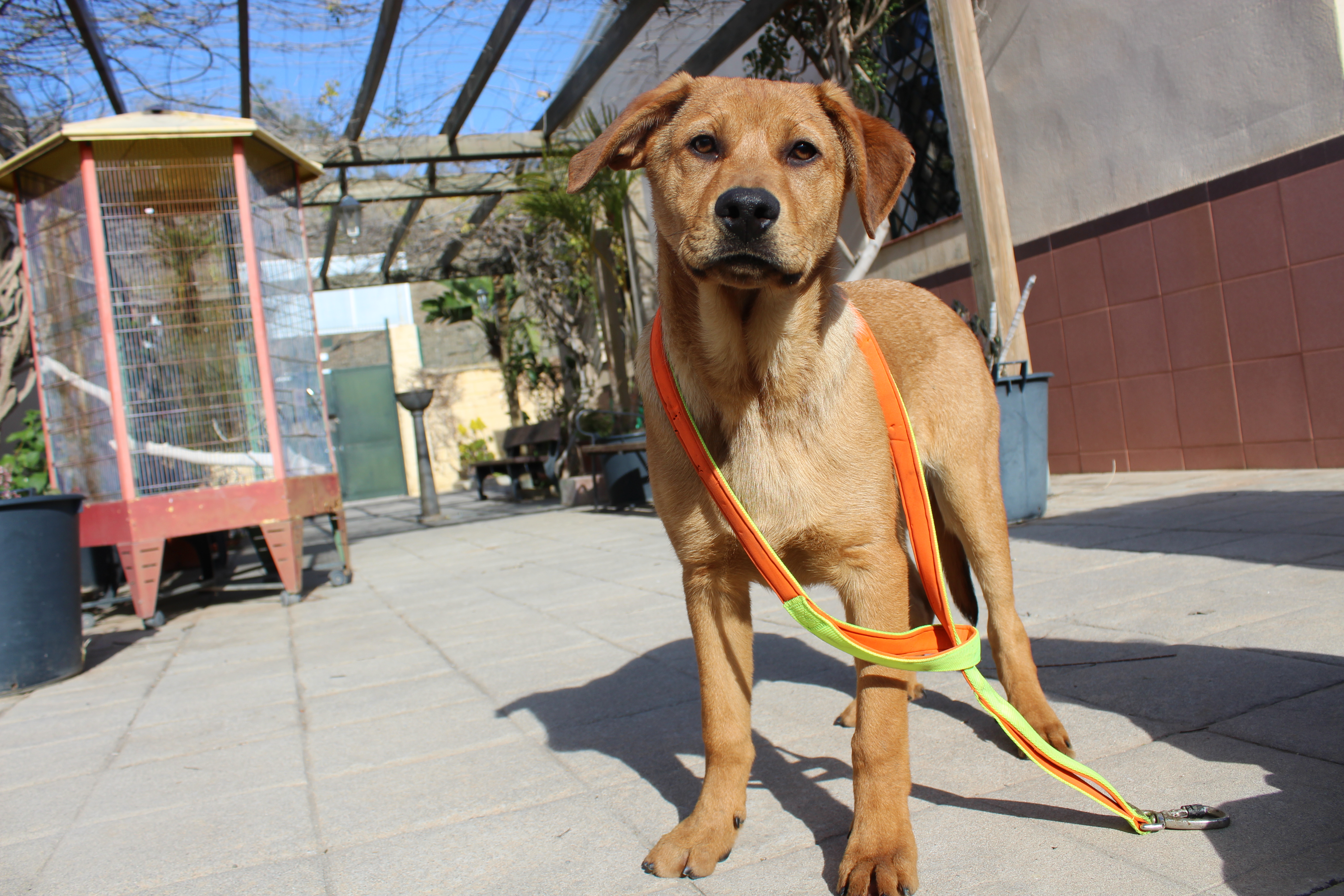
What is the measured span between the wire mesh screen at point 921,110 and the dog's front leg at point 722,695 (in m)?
6.87

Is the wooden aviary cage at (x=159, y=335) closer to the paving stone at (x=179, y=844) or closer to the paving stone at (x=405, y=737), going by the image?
the paving stone at (x=405, y=737)

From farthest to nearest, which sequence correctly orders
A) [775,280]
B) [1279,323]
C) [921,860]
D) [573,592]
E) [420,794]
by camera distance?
[1279,323] → [573,592] → [420,794] → [775,280] → [921,860]

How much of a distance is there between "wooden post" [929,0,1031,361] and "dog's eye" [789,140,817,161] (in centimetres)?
423

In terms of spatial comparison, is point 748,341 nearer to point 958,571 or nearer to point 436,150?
point 958,571

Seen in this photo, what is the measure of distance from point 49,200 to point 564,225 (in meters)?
6.66

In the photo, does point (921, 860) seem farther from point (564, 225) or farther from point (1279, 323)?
point (564, 225)

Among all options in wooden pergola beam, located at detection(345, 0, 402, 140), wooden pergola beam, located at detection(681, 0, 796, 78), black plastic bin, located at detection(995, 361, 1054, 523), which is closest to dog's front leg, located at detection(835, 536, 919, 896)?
black plastic bin, located at detection(995, 361, 1054, 523)

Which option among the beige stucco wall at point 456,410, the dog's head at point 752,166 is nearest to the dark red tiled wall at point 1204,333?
the dog's head at point 752,166

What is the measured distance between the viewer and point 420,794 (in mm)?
2375

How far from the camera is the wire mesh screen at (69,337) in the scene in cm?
584

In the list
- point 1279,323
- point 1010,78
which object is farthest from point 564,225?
point 1279,323

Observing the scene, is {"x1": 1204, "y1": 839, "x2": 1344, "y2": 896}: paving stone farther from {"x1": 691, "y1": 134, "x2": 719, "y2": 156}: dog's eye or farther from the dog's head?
{"x1": 691, "y1": 134, "x2": 719, "y2": 156}: dog's eye

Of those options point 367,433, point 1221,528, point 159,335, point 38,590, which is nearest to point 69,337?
point 159,335

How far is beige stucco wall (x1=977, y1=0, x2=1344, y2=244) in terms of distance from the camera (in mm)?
5348
